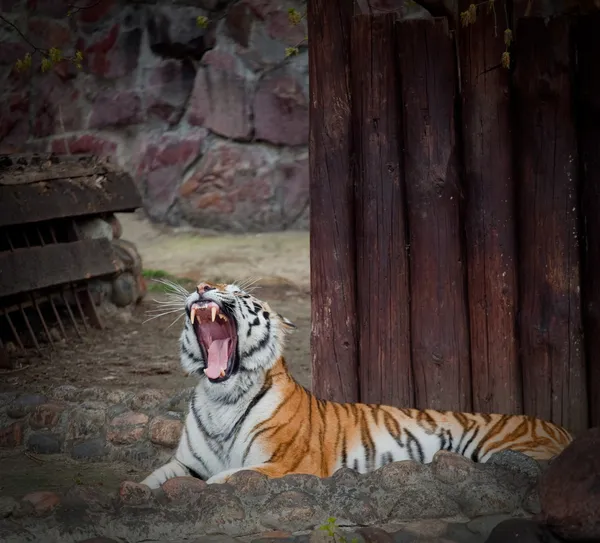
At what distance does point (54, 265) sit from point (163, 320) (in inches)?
47.3

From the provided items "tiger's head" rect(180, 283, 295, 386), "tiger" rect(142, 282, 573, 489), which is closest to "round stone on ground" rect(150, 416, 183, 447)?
"tiger" rect(142, 282, 573, 489)

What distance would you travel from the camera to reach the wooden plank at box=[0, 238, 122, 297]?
22.6ft

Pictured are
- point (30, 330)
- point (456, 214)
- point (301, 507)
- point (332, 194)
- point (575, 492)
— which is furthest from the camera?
point (30, 330)

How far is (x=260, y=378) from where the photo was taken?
4.34 metres

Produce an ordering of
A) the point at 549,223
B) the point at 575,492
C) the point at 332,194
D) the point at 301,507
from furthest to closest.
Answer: the point at 332,194 → the point at 549,223 → the point at 301,507 → the point at 575,492

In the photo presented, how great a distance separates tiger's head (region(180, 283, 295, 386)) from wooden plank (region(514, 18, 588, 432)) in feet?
3.74

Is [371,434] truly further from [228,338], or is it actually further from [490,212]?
[490,212]

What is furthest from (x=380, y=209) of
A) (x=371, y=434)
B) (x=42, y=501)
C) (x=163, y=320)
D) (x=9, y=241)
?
(x=163, y=320)

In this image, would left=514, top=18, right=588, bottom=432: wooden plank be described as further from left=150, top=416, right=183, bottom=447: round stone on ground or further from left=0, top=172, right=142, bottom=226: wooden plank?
left=0, top=172, right=142, bottom=226: wooden plank

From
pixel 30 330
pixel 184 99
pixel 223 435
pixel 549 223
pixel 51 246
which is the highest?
pixel 184 99

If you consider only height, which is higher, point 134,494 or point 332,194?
point 332,194

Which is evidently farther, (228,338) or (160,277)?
(160,277)

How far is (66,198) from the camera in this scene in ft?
24.7

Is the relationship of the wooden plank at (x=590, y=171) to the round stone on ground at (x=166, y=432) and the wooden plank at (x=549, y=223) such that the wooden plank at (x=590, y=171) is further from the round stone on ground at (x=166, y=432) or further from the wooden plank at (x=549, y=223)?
the round stone on ground at (x=166, y=432)
